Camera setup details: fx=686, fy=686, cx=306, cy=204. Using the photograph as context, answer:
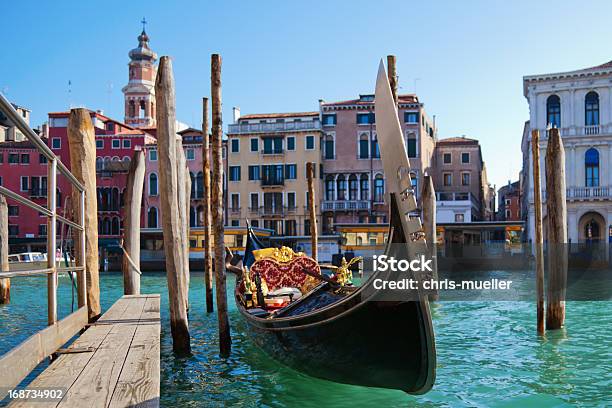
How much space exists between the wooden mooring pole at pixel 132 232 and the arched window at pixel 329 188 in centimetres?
2254

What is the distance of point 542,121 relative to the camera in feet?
80.1

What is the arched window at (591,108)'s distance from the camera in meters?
24.1

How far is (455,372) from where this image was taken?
6.35 m

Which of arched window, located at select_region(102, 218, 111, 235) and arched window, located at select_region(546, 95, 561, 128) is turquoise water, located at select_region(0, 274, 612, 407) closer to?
arched window, located at select_region(546, 95, 561, 128)

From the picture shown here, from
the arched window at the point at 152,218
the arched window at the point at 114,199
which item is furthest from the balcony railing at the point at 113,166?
the arched window at the point at 152,218

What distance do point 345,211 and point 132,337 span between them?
26178 mm

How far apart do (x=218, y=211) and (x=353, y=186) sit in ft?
75.4

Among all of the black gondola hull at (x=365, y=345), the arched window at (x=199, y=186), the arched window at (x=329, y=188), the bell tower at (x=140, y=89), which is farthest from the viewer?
the bell tower at (x=140, y=89)

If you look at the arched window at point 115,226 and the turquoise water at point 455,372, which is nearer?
the turquoise water at point 455,372

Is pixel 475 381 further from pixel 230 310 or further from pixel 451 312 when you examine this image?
pixel 230 310

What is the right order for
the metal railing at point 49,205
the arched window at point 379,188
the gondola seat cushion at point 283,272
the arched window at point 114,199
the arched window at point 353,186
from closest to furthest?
the metal railing at point 49,205
the gondola seat cushion at point 283,272
the arched window at point 379,188
the arched window at point 353,186
the arched window at point 114,199

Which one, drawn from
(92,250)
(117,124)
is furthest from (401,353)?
(117,124)

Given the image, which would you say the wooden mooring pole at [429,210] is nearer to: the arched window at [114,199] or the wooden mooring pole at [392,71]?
the wooden mooring pole at [392,71]

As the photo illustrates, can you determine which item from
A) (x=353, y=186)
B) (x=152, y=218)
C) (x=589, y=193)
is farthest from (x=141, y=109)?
(x=589, y=193)
